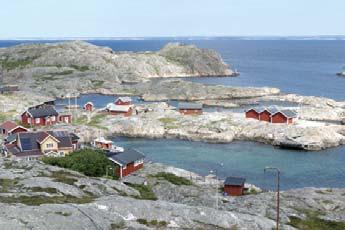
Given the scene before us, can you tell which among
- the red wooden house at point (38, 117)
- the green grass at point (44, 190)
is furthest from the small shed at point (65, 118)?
the green grass at point (44, 190)

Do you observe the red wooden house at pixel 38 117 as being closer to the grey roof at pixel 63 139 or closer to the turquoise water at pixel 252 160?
the turquoise water at pixel 252 160

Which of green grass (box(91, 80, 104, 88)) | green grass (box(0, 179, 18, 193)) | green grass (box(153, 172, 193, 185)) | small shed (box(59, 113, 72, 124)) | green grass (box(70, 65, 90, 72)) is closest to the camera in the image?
green grass (box(0, 179, 18, 193))

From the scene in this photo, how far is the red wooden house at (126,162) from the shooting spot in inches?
Result: 2534

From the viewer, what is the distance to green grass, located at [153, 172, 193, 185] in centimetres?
6322

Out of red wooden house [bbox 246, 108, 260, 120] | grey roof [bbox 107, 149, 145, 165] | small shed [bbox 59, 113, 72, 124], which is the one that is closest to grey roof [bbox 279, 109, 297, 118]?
red wooden house [bbox 246, 108, 260, 120]

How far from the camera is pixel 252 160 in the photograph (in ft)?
263

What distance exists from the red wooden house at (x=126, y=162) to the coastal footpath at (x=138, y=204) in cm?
175

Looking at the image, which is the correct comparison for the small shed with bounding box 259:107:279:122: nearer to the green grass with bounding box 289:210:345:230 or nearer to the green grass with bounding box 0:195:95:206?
the green grass with bounding box 289:210:345:230

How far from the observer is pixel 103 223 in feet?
121

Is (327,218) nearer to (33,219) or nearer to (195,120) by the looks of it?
(33,219)

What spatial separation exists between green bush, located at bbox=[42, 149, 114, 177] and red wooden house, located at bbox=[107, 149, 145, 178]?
6.68 ft

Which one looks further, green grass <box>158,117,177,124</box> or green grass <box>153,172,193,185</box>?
green grass <box>158,117,177,124</box>

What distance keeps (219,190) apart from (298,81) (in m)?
142

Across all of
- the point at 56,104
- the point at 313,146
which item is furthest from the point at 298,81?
the point at 313,146
